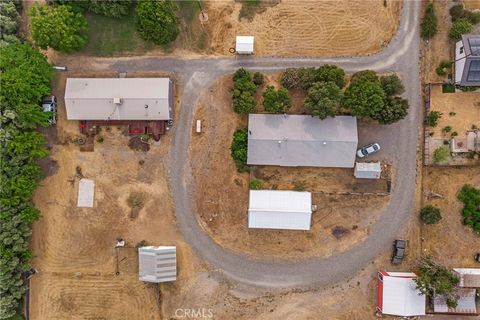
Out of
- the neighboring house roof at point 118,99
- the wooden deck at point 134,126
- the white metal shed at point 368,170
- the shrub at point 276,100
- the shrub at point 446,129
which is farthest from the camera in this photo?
the wooden deck at point 134,126

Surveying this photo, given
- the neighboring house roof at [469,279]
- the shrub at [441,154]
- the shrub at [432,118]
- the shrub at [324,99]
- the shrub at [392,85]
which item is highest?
the shrub at [392,85]

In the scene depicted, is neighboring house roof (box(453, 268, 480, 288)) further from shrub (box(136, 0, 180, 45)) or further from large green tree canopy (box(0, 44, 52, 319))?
large green tree canopy (box(0, 44, 52, 319))

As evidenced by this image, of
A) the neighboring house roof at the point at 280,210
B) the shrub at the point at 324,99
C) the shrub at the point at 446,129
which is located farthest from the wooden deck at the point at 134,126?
the shrub at the point at 446,129

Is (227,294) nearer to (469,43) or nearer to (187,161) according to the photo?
(187,161)

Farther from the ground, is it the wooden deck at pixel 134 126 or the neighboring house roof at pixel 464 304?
the wooden deck at pixel 134 126

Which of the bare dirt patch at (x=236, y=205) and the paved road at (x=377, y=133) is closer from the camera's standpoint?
the paved road at (x=377, y=133)

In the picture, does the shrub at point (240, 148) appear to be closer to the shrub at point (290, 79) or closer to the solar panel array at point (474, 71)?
the shrub at point (290, 79)

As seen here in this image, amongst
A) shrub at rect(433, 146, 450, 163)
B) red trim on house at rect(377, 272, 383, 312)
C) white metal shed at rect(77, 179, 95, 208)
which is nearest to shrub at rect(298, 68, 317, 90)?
shrub at rect(433, 146, 450, 163)
